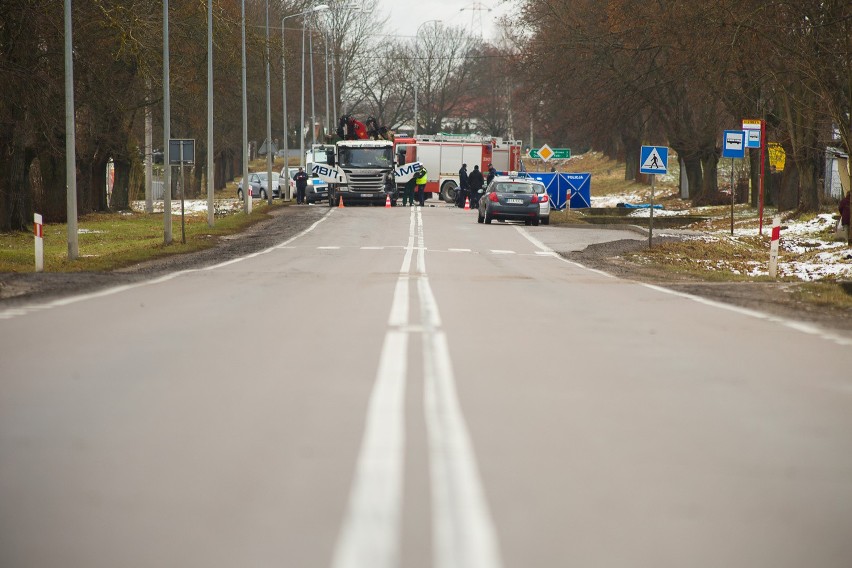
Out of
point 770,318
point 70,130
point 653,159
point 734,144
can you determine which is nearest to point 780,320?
point 770,318

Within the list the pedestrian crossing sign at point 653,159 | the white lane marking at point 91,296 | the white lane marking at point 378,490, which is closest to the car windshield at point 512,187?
the pedestrian crossing sign at point 653,159

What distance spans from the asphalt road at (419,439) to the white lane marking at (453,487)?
2 centimetres

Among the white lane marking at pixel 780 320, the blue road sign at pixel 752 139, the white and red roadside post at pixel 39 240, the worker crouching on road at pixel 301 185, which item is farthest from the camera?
the worker crouching on road at pixel 301 185

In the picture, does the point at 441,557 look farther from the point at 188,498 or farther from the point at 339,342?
the point at 339,342

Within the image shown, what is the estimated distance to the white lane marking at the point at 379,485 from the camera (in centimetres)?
484

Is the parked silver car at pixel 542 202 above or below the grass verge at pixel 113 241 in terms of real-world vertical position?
above

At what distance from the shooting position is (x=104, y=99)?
41.3m

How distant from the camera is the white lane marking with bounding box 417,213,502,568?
4844mm

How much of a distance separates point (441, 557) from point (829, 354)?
7294mm

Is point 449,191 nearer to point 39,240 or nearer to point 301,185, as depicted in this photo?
point 301,185

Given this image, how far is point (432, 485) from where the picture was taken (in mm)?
5953

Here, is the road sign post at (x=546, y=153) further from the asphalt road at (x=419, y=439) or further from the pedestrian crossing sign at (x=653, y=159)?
the asphalt road at (x=419, y=439)

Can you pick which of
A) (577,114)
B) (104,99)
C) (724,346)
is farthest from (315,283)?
(577,114)

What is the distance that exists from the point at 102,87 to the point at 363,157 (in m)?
15.6
